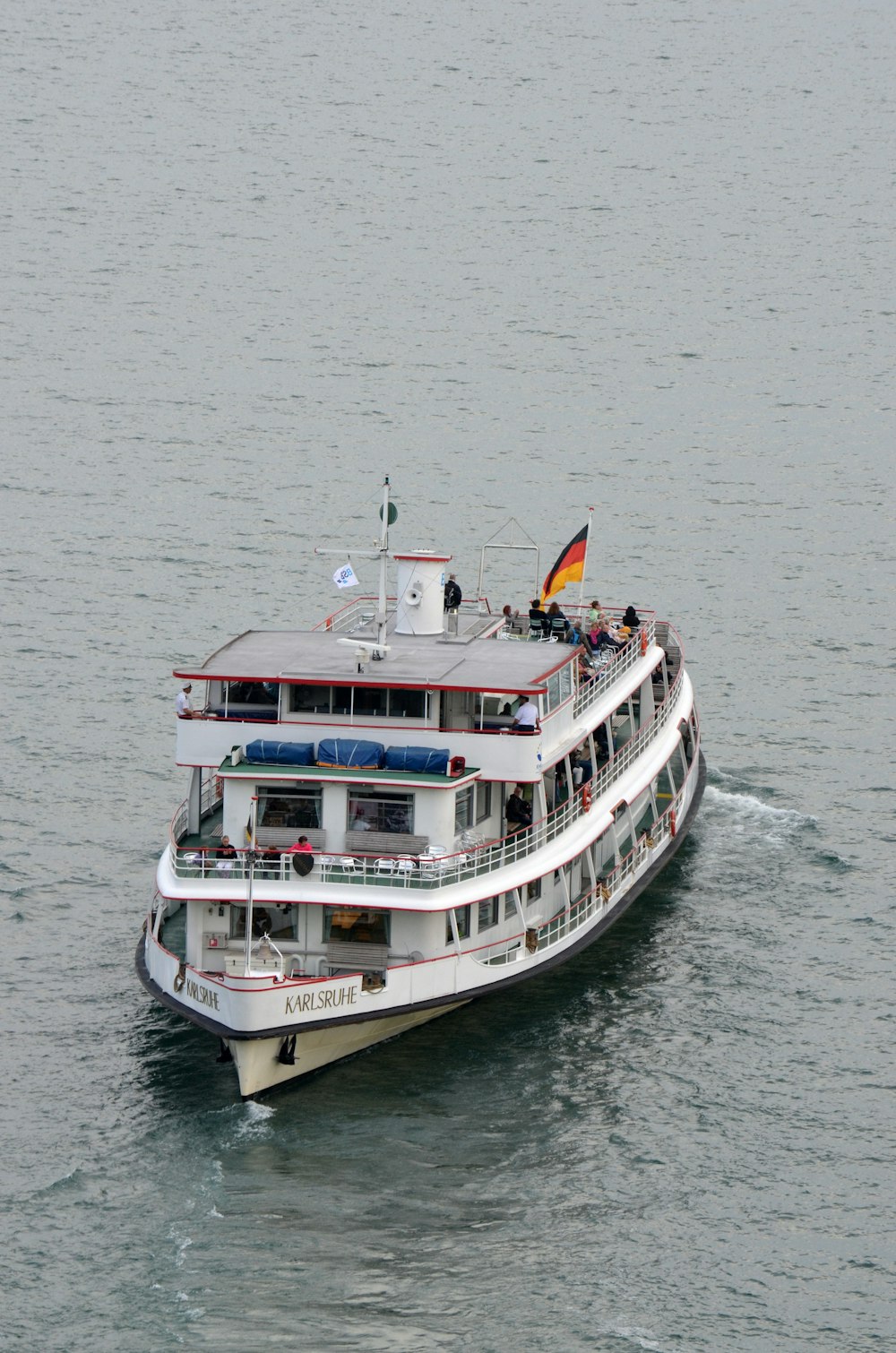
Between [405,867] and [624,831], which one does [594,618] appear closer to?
[624,831]

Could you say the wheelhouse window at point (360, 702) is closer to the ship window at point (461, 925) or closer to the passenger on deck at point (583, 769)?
the ship window at point (461, 925)

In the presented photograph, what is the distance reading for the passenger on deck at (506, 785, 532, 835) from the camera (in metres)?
51.8

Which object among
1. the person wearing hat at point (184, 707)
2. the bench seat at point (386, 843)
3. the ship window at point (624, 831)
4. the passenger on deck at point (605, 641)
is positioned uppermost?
the passenger on deck at point (605, 641)

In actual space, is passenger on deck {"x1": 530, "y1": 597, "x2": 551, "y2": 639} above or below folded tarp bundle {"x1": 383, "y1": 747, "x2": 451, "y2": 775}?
above

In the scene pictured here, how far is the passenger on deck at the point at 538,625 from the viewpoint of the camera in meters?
60.5

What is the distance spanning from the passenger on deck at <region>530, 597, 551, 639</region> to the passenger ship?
13.4 feet

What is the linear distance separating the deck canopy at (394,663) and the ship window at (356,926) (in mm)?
5513

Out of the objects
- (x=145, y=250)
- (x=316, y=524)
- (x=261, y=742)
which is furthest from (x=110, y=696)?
(x=145, y=250)

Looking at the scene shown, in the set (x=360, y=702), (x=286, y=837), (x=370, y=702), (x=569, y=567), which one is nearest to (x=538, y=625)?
(x=569, y=567)

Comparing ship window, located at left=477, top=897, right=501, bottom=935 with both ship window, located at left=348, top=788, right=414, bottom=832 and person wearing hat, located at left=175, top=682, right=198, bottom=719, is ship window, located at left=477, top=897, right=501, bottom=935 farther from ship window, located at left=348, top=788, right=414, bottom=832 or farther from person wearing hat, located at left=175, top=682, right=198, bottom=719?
person wearing hat, located at left=175, top=682, right=198, bottom=719

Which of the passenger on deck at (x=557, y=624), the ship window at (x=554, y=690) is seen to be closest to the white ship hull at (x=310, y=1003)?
the ship window at (x=554, y=690)

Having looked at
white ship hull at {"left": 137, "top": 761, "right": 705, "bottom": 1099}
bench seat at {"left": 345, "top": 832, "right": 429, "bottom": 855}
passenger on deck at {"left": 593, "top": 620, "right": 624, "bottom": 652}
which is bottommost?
white ship hull at {"left": 137, "top": 761, "right": 705, "bottom": 1099}

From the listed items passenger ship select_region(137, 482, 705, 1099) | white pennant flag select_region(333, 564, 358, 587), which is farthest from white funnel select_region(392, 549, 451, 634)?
white pennant flag select_region(333, 564, 358, 587)

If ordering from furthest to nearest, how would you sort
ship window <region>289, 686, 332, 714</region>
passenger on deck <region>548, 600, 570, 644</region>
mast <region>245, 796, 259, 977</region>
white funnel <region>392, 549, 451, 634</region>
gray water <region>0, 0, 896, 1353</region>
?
passenger on deck <region>548, 600, 570, 644</region>, white funnel <region>392, 549, 451, 634</region>, ship window <region>289, 686, 332, 714</region>, mast <region>245, 796, 259, 977</region>, gray water <region>0, 0, 896, 1353</region>
